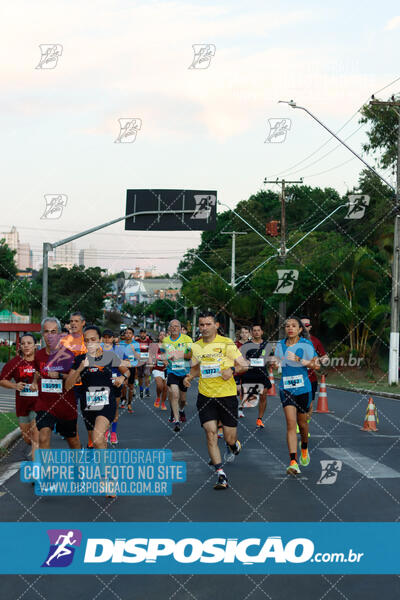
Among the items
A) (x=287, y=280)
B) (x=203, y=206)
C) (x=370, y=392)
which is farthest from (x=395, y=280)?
(x=287, y=280)

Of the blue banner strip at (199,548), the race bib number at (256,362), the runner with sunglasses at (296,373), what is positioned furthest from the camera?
the race bib number at (256,362)

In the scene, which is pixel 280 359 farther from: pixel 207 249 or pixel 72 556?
pixel 207 249

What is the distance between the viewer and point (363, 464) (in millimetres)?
10500

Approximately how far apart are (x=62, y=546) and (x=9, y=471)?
12.9 feet

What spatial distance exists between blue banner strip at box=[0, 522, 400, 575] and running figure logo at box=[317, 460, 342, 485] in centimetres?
218

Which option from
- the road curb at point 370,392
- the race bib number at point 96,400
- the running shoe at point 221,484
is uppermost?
the race bib number at point 96,400

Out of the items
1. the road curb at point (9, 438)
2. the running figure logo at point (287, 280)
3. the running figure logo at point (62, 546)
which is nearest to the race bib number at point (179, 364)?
the road curb at point (9, 438)

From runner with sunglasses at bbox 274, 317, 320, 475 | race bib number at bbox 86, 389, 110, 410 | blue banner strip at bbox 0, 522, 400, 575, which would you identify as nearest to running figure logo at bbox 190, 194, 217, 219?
runner with sunglasses at bbox 274, 317, 320, 475

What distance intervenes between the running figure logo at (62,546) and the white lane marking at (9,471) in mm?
2698

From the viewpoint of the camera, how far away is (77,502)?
8.16m

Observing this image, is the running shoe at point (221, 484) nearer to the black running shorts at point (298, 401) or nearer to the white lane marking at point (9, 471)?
the black running shorts at point (298, 401)

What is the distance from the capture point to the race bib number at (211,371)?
9.35 metres

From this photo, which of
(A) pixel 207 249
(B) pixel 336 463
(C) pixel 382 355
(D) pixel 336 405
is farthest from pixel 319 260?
(A) pixel 207 249
